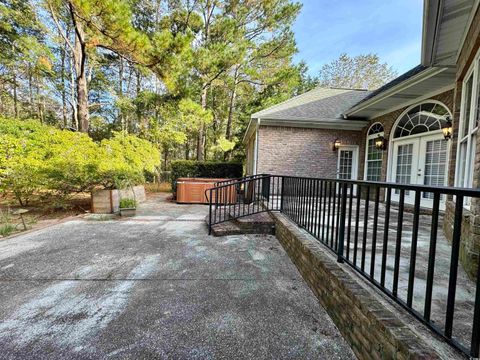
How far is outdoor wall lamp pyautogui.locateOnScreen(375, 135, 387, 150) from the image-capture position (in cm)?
684

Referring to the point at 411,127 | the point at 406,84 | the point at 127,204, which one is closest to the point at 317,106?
the point at 411,127

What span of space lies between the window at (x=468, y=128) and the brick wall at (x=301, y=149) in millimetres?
4638

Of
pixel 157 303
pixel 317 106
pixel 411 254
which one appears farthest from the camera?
pixel 317 106

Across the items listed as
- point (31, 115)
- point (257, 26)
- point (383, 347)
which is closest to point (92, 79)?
point (31, 115)

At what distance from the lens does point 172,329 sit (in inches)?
73.5

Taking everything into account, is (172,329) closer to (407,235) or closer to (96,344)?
(96,344)

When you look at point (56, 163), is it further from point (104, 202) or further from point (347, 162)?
point (347, 162)

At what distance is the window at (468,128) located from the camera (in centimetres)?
279

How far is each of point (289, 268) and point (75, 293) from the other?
2569 mm

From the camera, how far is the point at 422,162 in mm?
5727

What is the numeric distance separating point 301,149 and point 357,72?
1926 centimetres

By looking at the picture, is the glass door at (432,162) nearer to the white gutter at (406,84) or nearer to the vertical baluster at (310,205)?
the white gutter at (406,84)

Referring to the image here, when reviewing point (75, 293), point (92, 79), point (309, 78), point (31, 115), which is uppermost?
point (309, 78)

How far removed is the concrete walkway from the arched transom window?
5.10m
